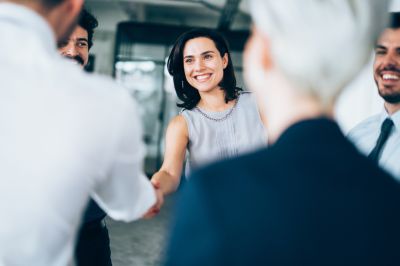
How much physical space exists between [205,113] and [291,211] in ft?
5.11

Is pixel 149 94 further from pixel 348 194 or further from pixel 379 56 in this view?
pixel 348 194

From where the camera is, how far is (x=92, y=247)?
5.79ft

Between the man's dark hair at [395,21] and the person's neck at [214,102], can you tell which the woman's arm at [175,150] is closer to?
the person's neck at [214,102]

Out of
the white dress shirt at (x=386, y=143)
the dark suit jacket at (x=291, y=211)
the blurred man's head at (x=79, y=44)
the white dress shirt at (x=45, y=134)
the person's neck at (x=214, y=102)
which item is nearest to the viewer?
the dark suit jacket at (x=291, y=211)

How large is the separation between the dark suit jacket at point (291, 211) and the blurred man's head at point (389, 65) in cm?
117

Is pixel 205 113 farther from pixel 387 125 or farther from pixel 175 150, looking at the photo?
pixel 387 125

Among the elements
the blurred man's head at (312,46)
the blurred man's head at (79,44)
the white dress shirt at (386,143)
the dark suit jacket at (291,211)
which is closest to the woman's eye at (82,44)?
the blurred man's head at (79,44)

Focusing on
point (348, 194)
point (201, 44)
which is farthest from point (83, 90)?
point (201, 44)

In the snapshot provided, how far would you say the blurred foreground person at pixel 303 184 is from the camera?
0.59 m

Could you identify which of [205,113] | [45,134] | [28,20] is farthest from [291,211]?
[205,113]

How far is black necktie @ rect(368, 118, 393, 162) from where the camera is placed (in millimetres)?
1622

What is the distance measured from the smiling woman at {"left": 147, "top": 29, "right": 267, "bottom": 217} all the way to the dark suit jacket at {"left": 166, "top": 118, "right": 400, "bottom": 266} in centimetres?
129

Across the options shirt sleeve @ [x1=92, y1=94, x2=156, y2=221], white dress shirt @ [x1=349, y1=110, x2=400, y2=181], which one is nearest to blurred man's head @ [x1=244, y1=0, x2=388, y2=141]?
shirt sleeve @ [x1=92, y1=94, x2=156, y2=221]

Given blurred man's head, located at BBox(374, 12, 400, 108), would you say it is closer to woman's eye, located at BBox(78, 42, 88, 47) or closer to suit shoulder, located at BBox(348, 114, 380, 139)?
suit shoulder, located at BBox(348, 114, 380, 139)
